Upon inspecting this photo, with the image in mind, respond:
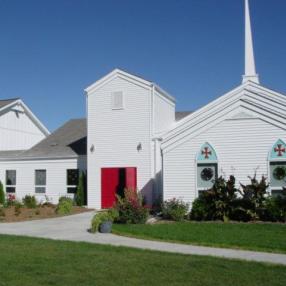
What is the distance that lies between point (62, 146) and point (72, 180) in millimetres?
2943

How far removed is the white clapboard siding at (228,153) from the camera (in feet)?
63.8

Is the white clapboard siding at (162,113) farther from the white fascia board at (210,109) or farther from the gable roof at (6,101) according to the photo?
the gable roof at (6,101)

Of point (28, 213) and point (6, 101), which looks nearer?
point (28, 213)

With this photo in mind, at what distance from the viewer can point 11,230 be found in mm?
17141

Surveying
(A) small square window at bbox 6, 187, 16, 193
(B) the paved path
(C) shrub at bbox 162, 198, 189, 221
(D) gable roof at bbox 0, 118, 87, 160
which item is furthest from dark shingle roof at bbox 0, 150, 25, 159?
(C) shrub at bbox 162, 198, 189, 221

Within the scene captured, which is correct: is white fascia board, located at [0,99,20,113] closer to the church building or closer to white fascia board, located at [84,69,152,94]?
the church building

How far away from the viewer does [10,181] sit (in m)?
30.6

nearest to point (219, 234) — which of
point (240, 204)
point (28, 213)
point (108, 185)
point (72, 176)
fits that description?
point (240, 204)

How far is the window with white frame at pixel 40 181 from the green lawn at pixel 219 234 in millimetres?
13079

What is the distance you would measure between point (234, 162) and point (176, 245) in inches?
294

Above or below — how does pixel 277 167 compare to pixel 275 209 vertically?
above

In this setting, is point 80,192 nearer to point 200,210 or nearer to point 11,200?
point 11,200

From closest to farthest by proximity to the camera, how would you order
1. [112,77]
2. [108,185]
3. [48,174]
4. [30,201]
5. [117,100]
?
[117,100] < [108,185] < [112,77] < [30,201] < [48,174]

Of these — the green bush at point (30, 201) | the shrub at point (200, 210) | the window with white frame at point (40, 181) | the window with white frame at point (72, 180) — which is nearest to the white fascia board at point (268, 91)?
the shrub at point (200, 210)
